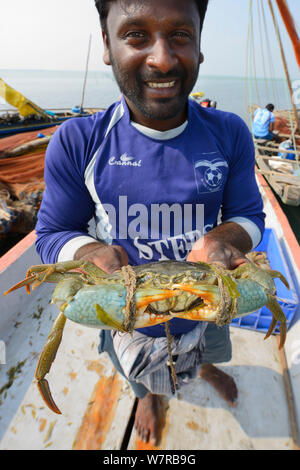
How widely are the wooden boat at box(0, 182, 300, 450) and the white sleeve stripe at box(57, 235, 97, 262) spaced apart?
5.50ft

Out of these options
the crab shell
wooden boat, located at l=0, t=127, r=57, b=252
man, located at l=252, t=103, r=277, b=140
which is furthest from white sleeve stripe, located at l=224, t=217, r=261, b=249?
man, located at l=252, t=103, r=277, b=140

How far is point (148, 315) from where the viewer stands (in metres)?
1.25

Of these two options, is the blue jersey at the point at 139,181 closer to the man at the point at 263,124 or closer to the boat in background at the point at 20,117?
the man at the point at 263,124

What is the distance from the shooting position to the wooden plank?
2.32 metres

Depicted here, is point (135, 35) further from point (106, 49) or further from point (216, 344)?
point (216, 344)

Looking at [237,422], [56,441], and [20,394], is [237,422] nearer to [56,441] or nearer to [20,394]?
[56,441]

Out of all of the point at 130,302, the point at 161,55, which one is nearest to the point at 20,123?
the point at 161,55

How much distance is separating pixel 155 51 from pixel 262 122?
11.1m

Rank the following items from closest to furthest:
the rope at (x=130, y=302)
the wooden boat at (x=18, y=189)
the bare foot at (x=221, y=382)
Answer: the rope at (x=130, y=302), the bare foot at (x=221, y=382), the wooden boat at (x=18, y=189)

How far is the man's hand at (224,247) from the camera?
151cm

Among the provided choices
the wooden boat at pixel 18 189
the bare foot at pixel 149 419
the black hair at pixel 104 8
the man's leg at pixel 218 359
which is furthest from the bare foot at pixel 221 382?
the wooden boat at pixel 18 189

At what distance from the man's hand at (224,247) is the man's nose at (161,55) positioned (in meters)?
1.01

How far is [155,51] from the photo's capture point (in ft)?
4.61

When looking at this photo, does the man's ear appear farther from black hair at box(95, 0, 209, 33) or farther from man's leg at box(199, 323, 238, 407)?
man's leg at box(199, 323, 238, 407)
